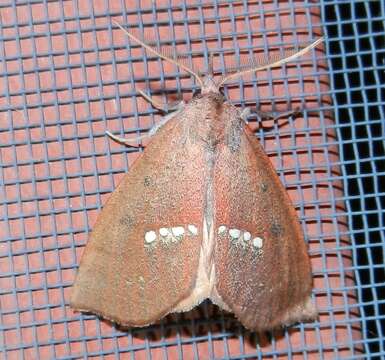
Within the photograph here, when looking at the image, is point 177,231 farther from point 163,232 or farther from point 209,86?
point 209,86

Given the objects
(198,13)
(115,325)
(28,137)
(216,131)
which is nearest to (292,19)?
(198,13)

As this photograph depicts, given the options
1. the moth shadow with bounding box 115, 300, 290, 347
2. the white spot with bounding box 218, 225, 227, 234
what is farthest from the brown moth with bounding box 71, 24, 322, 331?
the moth shadow with bounding box 115, 300, 290, 347

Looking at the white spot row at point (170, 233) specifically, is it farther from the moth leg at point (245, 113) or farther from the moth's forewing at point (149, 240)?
the moth leg at point (245, 113)

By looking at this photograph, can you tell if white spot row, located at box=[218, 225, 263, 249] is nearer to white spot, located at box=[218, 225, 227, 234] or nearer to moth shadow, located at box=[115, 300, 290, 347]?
white spot, located at box=[218, 225, 227, 234]

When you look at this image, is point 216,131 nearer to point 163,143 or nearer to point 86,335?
point 163,143

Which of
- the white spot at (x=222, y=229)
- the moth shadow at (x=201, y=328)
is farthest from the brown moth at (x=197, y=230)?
the moth shadow at (x=201, y=328)

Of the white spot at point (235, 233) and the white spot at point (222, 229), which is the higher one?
the white spot at point (222, 229)
